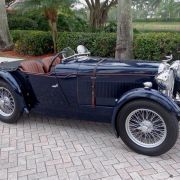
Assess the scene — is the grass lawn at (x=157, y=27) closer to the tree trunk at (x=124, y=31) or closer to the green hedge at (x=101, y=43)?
the green hedge at (x=101, y=43)

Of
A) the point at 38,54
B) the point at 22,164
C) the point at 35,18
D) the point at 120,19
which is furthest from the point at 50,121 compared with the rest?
the point at 35,18

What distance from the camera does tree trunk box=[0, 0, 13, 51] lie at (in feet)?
43.2

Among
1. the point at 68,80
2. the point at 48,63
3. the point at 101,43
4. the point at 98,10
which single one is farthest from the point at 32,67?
the point at 98,10

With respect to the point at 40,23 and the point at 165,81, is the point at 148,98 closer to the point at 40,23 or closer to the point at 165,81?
the point at 165,81

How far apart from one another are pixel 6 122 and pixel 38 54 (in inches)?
305

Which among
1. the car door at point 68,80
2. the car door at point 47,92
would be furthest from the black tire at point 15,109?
the car door at point 68,80

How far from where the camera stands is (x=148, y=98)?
Answer: 3572mm

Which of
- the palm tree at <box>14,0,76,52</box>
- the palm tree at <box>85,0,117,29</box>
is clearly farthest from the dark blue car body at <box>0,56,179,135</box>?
the palm tree at <box>85,0,117,29</box>

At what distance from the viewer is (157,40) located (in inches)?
338

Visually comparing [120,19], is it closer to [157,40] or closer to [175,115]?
[157,40]

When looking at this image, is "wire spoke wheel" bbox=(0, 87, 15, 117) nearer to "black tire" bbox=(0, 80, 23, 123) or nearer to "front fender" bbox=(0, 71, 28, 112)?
"black tire" bbox=(0, 80, 23, 123)

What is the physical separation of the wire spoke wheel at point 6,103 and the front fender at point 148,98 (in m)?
1.94

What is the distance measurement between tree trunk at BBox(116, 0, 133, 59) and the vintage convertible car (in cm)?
428

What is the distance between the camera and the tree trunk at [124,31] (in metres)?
8.56
